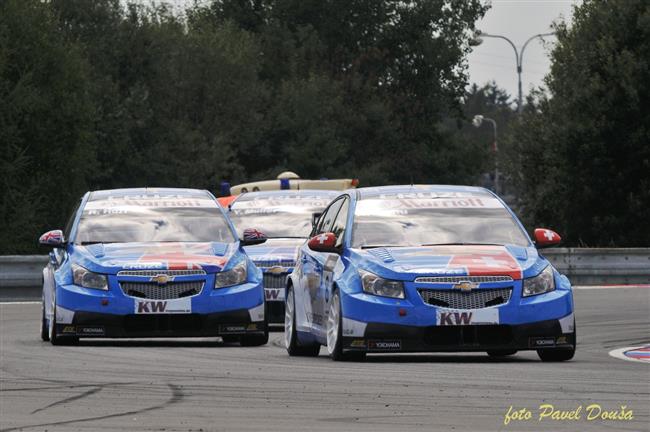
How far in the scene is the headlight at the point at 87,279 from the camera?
16.6 m

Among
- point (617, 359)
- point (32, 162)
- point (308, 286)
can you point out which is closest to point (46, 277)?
point (308, 286)

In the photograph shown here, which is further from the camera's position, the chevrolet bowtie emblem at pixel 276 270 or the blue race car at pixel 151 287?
the chevrolet bowtie emblem at pixel 276 270

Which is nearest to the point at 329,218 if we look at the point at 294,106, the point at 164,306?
the point at 164,306

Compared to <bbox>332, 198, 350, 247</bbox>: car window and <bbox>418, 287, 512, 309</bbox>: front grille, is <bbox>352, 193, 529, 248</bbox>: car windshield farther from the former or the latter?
<bbox>418, 287, 512, 309</bbox>: front grille

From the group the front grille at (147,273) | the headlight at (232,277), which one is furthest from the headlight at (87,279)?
the headlight at (232,277)

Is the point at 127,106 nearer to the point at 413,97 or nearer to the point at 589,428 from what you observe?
the point at 413,97

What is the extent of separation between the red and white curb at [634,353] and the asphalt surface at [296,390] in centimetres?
18

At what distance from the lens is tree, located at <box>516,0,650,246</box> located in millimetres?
49562

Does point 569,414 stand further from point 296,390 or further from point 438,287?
point 438,287

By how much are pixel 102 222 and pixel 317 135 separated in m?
68.3

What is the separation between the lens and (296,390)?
11508 mm

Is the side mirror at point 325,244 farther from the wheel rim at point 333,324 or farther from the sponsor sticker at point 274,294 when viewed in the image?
the sponsor sticker at point 274,294

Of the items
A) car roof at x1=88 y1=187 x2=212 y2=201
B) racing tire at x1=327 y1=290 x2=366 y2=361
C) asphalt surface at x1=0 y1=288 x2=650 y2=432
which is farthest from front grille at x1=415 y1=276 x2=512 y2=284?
car roof at x1=88 y1=187 x2=212 y2=201

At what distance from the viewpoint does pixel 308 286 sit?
15570 mm
